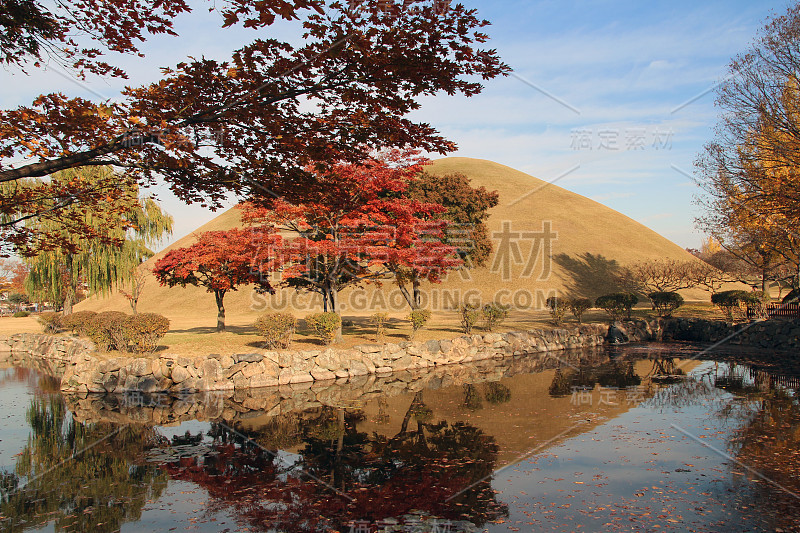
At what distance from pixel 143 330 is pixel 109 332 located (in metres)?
2.29

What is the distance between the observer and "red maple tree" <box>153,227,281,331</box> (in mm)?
18328

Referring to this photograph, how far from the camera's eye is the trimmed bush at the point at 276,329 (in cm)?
1570

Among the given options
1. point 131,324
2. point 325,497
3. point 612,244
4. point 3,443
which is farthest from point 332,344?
point 612,244

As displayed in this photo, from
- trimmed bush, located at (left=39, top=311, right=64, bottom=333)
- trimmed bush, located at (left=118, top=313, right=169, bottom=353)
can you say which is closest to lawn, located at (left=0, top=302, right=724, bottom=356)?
trimmed bush, located at (left=118, top=313, right=169, bottom=353)

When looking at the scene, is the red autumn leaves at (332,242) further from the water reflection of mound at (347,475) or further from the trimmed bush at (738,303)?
the trimmed bush at (738,303)

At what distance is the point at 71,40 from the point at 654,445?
10820 millimetres

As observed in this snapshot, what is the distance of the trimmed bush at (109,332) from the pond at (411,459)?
2.88 metres

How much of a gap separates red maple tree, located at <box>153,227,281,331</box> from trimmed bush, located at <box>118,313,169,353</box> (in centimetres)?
401

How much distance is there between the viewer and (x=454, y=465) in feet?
24.1

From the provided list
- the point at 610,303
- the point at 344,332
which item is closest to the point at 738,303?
the point at 610,303

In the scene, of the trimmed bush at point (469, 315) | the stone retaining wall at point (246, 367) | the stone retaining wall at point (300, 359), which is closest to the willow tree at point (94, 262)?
the stone retaining wall at point (300, 359)

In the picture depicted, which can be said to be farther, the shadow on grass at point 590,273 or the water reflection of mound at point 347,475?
the shadow on grass at point 590,273

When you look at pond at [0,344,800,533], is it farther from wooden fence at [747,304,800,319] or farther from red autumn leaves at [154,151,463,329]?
wooden fence at [747,304,800,319]

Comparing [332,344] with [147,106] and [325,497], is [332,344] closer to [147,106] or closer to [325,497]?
[325,497]
